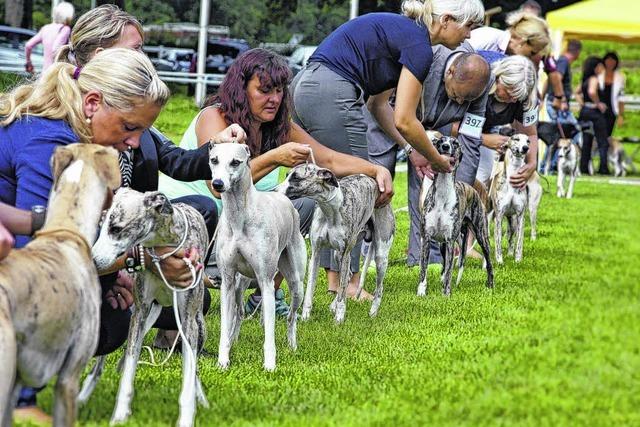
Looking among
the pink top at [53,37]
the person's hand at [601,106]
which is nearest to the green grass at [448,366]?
the pink top at [53,37]

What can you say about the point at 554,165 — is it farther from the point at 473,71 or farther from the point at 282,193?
the point at 282,193

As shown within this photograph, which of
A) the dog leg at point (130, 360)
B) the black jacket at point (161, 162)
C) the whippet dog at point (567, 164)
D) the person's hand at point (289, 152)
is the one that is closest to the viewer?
the dog leg at point (130, 360)

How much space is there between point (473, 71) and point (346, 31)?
4.73 feet

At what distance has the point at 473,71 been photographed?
869 centimetres

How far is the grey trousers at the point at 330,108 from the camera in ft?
24.6

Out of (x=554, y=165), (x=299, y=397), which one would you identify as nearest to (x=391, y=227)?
(x=299, y=397)

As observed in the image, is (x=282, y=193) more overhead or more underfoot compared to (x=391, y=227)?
more overhead

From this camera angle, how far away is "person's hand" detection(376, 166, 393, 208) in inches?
298

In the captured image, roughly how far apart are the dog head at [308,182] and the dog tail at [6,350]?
3.58m

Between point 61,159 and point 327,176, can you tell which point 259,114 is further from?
point 61,159

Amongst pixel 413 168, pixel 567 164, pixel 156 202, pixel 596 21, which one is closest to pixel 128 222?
pixel 156 202

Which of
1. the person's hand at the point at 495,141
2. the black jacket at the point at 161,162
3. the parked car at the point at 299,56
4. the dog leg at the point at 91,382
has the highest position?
the black jacket at the point at 161,162

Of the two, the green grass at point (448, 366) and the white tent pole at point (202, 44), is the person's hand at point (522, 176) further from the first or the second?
the white tent pole at point (202, 44)

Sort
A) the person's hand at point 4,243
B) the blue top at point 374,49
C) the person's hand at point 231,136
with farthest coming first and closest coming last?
the blue top at point 374,49 < the person's hand at point 231,136 < the person's hand at point 4,243
